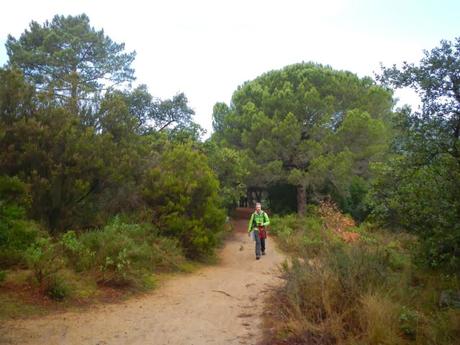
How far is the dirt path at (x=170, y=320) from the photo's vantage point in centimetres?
594

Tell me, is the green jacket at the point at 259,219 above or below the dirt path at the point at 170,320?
above

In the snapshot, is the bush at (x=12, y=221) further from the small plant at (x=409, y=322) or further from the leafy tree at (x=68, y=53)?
the leafy tree at (x=68, y=53)

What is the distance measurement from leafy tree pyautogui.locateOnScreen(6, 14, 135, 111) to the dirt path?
61.2ft

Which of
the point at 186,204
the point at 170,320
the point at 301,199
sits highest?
the point at 186,204

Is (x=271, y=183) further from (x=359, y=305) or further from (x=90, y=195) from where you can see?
(x=359, y=305)

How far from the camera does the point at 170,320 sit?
699cm

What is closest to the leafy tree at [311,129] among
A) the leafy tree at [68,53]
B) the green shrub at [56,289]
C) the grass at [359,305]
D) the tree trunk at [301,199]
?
the tree trunk at [301,199]

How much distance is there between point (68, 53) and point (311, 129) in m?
15.2

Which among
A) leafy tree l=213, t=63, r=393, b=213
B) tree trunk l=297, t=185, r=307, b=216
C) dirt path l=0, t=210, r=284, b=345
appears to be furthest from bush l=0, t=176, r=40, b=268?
tree trunk l=297, t=185, r=307, b=216

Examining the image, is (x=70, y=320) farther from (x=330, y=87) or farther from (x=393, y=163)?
(x=330, y=87)

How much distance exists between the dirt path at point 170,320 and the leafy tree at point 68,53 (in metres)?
18.7

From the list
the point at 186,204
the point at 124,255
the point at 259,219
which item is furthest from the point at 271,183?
the point at 124,255

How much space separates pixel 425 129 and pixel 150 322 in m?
5.11

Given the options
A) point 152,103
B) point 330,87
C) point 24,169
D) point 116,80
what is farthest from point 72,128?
point 116,80
